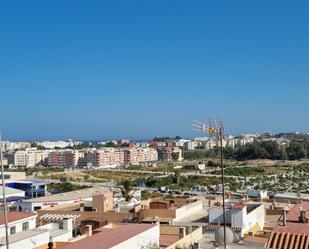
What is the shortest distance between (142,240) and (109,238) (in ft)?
3.54

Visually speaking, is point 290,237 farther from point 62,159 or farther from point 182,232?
point 62,159

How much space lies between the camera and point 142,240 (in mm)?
13844

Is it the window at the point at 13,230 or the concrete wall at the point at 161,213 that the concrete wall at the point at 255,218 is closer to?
the concrete wall at the point at 161,213

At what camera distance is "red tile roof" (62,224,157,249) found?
40.2ft

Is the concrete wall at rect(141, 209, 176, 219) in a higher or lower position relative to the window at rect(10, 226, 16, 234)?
lower

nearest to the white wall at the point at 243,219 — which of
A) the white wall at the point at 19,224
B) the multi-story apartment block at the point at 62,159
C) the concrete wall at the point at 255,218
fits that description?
the concrete wall at the point at 255,218

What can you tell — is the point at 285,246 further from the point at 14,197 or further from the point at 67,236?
the point at 14,197

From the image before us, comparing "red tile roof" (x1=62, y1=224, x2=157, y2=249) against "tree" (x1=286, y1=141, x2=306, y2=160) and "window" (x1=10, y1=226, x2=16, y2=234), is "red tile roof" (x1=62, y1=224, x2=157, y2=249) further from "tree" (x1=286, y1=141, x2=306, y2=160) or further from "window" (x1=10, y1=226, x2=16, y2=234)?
"tree" (x1=286, y1=141, x2=306, y2=160)

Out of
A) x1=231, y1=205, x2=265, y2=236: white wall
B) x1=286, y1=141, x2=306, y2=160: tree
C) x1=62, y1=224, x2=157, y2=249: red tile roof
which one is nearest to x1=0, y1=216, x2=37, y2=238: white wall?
x1=62, y1=224, x2=157, y2=249: red tile roof

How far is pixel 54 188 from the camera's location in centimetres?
5728

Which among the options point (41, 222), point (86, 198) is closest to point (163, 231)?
point (41, 222)

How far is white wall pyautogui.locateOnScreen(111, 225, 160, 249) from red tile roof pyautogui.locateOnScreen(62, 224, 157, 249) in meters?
0.11

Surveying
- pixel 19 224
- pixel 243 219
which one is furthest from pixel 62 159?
pixel 243 219

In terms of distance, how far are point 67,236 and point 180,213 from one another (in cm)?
733
